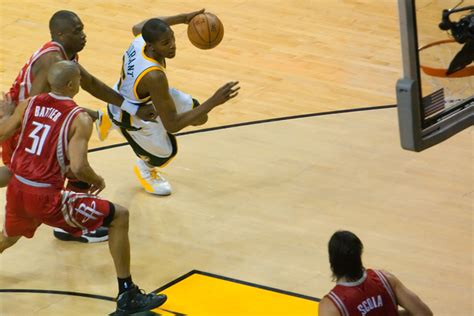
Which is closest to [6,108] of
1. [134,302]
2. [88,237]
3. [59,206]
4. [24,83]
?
[24,83]

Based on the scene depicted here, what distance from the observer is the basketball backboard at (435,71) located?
249 inches

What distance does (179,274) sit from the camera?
785 cm

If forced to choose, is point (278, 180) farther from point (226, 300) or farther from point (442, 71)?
point (442, 71)

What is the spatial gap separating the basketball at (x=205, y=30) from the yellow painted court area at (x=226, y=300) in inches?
82.6

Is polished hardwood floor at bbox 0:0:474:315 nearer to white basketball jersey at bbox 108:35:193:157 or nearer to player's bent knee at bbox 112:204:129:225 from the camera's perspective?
white basketball jersey at bbox 108:35:193:157

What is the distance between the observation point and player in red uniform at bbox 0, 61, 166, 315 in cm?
714

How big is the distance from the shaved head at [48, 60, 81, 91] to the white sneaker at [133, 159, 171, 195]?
194cm

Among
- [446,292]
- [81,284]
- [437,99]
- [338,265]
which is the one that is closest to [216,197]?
[81,284]

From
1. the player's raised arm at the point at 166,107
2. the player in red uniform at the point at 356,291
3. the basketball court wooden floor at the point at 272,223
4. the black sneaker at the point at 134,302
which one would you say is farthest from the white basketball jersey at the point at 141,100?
the player in red uniform at the point at 356,291

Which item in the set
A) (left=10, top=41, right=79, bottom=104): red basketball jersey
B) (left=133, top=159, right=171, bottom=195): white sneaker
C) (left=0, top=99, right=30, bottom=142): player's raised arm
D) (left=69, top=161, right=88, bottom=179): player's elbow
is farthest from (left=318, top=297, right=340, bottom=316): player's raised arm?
(left=133, top=159, right=171, bottom=195): white sneaker

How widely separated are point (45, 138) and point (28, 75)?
0.89 m

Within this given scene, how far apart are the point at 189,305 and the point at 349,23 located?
619 cm

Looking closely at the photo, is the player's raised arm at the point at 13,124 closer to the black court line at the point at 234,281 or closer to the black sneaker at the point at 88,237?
the black sneaker at the point at 88,237

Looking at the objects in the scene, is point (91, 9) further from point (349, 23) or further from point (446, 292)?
point (446, 292)
